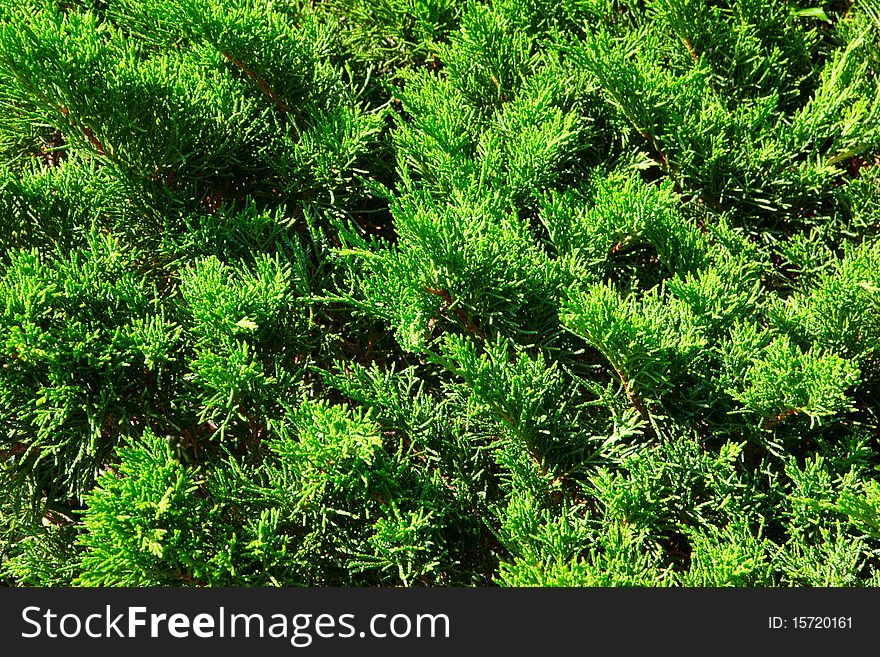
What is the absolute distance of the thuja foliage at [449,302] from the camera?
1.53 m

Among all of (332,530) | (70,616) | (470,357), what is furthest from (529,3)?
(70,616)

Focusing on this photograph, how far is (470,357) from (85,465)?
1005 mm

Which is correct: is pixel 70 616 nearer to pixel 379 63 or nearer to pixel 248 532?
pixel 248 532

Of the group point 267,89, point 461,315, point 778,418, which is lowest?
point 778,418

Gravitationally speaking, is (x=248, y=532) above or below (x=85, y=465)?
below

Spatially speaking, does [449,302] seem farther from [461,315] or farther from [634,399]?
[634,399]

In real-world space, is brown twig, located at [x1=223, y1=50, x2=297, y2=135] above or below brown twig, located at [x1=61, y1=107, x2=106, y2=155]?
above

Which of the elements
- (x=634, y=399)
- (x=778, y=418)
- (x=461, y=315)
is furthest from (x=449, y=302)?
(x=778, y=418)

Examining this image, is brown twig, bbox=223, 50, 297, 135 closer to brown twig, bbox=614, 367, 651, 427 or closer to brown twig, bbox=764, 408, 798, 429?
brown twig, bbox=614, 367, 651, 427

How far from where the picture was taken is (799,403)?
1524 millimetres

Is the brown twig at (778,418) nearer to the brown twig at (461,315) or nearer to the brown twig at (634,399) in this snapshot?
the brown twig at (634,399)

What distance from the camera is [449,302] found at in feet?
5.47

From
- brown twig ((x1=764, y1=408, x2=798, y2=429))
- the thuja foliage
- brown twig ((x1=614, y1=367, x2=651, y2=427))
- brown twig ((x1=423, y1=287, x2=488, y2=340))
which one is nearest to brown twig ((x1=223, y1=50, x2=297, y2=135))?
the thuja foliage

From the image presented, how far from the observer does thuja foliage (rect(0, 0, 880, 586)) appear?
1525 mm
